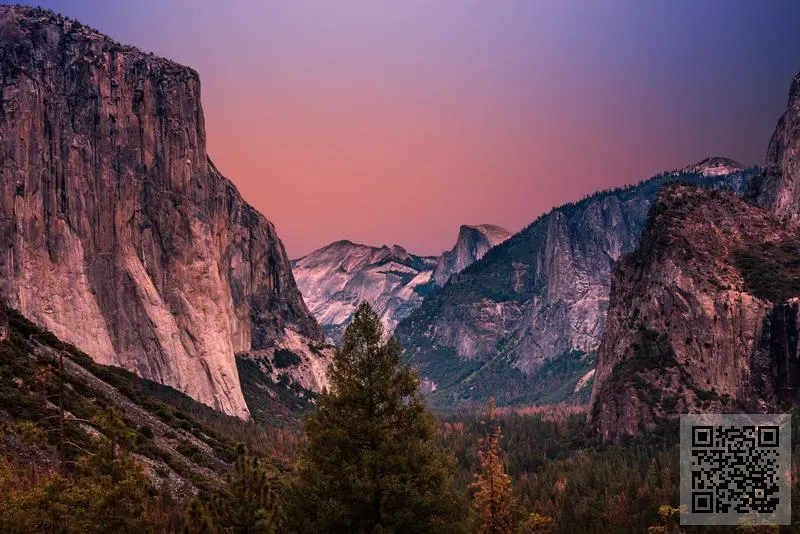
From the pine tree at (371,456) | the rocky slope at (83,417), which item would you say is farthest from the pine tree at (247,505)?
the rocky slope at (83,417)

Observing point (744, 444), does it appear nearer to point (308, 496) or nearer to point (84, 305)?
point (308, 496)

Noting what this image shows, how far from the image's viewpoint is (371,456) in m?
43.5

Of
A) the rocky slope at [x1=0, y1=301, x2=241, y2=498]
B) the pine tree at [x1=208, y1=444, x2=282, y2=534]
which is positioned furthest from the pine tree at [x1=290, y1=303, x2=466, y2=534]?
the rocky slope at [x1=0, y1=301, x2=241, y2=498]

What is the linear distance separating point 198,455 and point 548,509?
67.1 metres

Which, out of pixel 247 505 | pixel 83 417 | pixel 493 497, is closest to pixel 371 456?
pixel 247 505

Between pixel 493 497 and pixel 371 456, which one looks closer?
pixel 371 456

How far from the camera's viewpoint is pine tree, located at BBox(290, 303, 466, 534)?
42.8 meters

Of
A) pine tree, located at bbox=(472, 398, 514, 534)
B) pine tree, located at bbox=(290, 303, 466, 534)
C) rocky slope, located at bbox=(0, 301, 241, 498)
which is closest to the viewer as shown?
pine tree, located at bbox=(290, 303, 466, 534)

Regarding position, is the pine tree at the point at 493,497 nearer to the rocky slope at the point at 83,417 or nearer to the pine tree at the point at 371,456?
the pine tree at the point at 371,456

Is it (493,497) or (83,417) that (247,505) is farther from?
(83,417)

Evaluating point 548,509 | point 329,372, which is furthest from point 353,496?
point 548,509

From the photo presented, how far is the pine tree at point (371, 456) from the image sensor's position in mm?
42750

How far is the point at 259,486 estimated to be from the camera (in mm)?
48906

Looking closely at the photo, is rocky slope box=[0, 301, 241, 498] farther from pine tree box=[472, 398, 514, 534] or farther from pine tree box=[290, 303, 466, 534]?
pine tree box=[472, 398, 514, 534]
